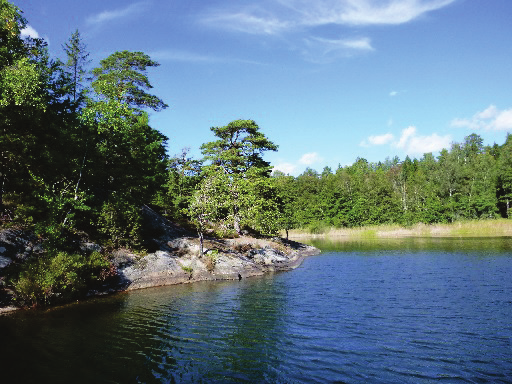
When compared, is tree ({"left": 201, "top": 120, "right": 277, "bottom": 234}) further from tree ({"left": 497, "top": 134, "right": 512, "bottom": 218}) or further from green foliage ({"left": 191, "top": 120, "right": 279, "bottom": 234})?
tree ({"left": 497, "top": 134, "right": 512, "bottom": 218})

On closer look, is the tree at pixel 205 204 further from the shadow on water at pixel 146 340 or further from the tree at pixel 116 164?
the shadow on water at pixel 146 340

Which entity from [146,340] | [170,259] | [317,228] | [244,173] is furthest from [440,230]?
[146,340]

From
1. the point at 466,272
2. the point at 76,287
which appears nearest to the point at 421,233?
the point at 466,272

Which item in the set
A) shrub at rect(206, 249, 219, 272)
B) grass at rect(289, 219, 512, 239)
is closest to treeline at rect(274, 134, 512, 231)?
grass at rect(289, 219, 512, 239)

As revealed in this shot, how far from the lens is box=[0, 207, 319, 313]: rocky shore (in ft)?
76.8

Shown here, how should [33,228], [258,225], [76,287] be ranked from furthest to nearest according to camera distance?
[258,225], [33,228], [76,287]

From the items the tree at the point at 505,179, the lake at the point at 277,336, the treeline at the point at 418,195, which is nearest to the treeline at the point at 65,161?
the lake at the point at 277,336

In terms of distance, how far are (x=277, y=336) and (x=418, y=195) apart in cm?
10042

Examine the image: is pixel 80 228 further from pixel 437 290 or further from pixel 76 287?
pixel 437 290

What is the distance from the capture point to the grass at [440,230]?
65.9 meters

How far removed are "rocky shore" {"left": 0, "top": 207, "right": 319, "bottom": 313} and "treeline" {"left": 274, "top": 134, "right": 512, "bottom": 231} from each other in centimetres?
3864

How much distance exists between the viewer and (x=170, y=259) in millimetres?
30703

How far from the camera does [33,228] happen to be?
25.3 metres

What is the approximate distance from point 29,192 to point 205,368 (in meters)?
24.8
